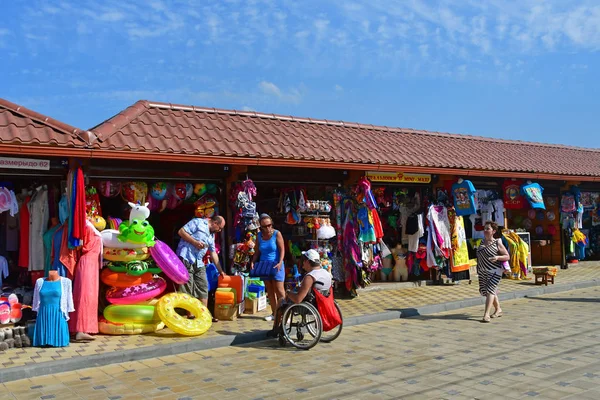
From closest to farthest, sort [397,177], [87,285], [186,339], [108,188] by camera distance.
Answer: [186,339], [87,285], [108,188], [397,177]

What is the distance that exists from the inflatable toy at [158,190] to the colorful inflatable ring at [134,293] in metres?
1.71

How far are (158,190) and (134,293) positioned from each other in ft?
6.74

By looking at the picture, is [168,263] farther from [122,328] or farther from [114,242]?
[122,328]

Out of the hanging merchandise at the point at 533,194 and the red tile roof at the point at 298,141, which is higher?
the red tile roof at the point at 298,141

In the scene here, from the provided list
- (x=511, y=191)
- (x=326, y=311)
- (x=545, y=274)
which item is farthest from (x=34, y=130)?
(x=511, y=191)

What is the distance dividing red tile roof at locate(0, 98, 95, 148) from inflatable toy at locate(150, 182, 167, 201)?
1.64m

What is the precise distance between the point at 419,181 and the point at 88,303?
8.17 meters

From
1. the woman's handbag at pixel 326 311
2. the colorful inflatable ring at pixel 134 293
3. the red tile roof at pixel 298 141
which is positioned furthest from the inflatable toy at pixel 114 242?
the woman's handbag at pixel 326 311

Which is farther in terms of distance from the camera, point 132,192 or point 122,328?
point 132,192

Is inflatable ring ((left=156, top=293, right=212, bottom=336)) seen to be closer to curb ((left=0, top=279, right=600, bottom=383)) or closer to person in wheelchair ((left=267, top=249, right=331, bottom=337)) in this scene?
curb ((left=0, top=279, right=600, bottom=383))

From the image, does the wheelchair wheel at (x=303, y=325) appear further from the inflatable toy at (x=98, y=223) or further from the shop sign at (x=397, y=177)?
the shop sign at (x=397, y=177)

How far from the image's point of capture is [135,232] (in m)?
8.44

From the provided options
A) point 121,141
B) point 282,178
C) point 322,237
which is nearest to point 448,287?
point 322,237

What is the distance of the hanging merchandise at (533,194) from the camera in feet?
49.5
